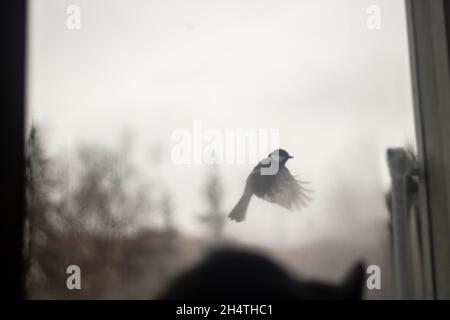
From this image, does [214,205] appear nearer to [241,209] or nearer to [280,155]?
[241,209]

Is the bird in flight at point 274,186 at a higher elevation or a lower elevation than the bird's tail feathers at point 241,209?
higher

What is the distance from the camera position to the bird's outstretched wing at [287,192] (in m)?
0.97

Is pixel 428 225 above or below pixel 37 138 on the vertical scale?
below

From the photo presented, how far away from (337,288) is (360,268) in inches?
2.3

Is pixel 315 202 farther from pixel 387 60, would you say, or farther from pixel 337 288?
pixel 387 60

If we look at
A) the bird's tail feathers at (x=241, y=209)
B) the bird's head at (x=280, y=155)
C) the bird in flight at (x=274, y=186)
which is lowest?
the bird's tail feathers at (x=241, y=209)

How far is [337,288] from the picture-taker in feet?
3.08

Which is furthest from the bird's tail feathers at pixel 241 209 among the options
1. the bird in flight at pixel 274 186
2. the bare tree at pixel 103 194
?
the bare tree at pixel 103 194

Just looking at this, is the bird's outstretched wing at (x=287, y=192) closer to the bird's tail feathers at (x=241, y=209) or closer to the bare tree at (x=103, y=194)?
the bird's tail feathers at (x=241, y=209)

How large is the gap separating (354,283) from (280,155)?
283 mm

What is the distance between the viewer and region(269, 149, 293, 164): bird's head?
98cm

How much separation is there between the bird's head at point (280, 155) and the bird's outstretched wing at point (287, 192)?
16 millimetres
